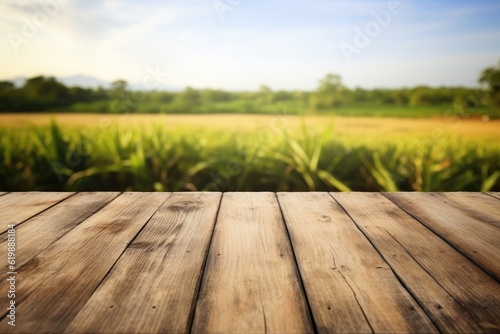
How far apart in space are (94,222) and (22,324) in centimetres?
56

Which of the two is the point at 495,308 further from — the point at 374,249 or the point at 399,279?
the point at 374,249

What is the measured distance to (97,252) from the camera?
0.94 m

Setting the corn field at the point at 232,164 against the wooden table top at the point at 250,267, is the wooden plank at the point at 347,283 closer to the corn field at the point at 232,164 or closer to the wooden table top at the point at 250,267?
the wooden table top at the point at 250,267

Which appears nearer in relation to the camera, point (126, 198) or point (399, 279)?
point (399, 279)

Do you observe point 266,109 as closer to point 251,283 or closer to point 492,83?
point 492,83

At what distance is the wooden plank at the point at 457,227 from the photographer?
3.08 feet

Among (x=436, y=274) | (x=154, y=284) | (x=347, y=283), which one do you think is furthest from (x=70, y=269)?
(x=436, y=274)

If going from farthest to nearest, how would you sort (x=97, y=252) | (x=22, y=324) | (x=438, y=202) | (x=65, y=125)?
(x=65, y=125)
(x=438, y=202)
(x=97, y=252)
(x=22, y=324)

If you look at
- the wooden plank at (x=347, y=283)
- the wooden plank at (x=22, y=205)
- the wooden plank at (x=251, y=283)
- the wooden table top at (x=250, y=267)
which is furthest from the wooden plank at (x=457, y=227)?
the wooden plank at (x=22, y=205)

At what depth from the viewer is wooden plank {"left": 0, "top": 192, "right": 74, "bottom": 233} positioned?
48.8 inches

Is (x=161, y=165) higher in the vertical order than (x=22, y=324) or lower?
lower

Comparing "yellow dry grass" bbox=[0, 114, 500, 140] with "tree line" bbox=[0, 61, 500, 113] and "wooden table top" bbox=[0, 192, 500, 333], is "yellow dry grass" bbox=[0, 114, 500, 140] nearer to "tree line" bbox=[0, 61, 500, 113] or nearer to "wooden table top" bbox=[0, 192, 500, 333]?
"tree line" bbox=[0, 61, 500, 113]

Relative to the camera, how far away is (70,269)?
0.84 metres

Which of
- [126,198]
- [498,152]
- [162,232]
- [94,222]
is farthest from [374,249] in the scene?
[498,152]
